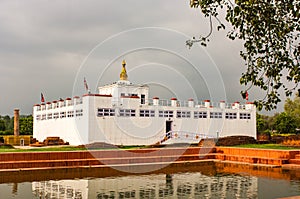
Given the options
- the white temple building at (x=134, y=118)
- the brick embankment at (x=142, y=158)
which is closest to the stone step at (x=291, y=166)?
the brick embankment at (x=142, y=158)

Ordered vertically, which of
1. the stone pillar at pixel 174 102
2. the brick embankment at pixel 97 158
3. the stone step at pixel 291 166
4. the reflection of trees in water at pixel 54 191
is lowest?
the reflection of trees in water at pixel 54 191

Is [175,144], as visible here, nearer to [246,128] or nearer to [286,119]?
[246,128]

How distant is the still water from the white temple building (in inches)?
448

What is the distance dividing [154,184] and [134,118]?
55.0ft

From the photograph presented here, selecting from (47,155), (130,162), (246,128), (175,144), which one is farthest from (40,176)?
(246,128)

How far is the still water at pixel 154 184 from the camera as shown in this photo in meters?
11.2

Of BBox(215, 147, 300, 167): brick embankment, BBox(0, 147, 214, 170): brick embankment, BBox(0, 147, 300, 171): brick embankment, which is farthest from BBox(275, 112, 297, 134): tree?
BBox(0, 147, 214, 170): brick embankment

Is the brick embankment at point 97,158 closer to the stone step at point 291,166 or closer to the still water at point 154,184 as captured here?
the still water at point 154,184

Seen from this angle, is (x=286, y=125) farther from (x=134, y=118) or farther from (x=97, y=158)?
(x=97, y=158)

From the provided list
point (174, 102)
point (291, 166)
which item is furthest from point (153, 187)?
point (174, 102)

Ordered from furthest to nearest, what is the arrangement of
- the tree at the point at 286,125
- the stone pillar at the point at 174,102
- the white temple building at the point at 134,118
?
the tree at the point at 286,125, the stone pillar at the point at 174,102, the white temple building at the point at 134,118

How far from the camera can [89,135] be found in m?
27.5

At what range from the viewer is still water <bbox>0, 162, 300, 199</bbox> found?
11.2m

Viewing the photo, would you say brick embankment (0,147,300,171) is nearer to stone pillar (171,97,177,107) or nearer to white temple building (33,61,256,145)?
white temple building (33,61,256,145)
